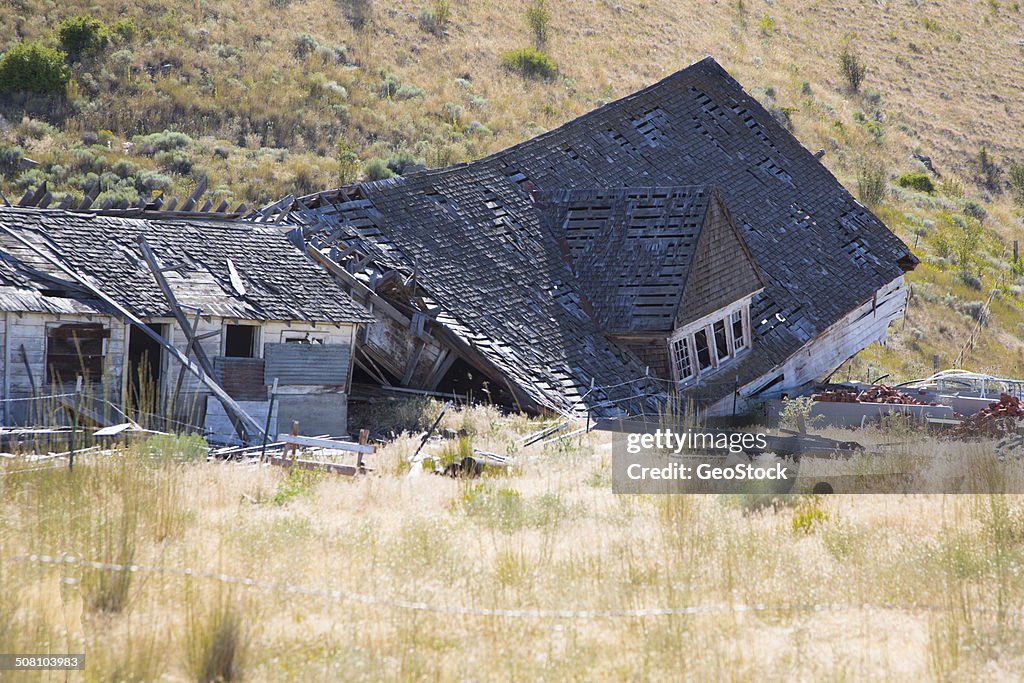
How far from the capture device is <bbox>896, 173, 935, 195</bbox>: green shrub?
2071 inches

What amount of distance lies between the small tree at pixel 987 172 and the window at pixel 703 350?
38583 mm

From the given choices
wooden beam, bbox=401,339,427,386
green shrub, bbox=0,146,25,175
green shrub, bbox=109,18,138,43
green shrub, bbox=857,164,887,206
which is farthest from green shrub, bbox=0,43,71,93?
green shrub, bbox=857,164,887,206

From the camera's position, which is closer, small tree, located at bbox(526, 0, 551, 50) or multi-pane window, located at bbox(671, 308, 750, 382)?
multi-pane window, located at bbox(671, 308, 750, 382)

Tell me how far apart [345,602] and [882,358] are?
29.6 m

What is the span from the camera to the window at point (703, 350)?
23.2 m

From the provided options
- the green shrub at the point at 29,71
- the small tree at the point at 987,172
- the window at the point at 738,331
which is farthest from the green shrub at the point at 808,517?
the small tree at the point at 987,172

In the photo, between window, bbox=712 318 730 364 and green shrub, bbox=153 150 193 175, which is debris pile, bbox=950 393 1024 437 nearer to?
window, bbox=712 318 730 364

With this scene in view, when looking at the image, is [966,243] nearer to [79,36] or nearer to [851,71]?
[851,71]

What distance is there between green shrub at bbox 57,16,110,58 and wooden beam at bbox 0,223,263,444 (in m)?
24.2

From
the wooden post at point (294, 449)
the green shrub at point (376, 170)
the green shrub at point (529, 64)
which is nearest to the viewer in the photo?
the wooden post at point (294, 449)

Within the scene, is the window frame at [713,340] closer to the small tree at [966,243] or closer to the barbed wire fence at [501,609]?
the barbed wire fence at [501,609]

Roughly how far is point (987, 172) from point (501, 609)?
180 feet

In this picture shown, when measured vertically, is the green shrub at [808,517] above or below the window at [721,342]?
below

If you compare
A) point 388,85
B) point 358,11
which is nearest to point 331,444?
point 388,85
